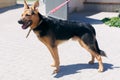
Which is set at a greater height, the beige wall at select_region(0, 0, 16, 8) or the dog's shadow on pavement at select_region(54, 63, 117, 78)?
the dog's shadow on pavement at select_region(54, 63, 117, 78)

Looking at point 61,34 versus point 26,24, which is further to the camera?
point 61,34

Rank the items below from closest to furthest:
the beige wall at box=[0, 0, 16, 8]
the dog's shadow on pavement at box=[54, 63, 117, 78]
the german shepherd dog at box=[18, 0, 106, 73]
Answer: the german shepherd dog at box=[18, 0, 106, 73]
the dog's shadow on pavement at box=[54, 63, 117, 78]
the beige wall at box=[0, 0, 16, 8]

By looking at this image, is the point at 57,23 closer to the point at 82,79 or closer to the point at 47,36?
the point at 47,36

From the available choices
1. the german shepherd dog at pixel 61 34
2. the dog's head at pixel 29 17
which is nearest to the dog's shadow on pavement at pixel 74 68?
the german shepherd dog at pixel 61 34

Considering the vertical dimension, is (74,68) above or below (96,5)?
above

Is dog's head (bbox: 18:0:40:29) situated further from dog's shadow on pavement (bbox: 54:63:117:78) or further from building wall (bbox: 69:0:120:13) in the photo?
building wall (bbox: 69:0:120:13)

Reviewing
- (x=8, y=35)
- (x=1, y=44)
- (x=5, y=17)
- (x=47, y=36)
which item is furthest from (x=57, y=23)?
(x=5, y=17)

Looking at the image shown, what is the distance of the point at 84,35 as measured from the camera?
7.18 m

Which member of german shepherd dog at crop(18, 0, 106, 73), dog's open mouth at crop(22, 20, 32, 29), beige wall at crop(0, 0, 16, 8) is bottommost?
beige wall at crop(0, 0, 16, 8)

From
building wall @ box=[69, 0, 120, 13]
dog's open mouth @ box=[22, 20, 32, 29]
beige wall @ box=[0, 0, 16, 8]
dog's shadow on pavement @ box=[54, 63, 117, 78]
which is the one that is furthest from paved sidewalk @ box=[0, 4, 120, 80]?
A: beige wall @ box=[0, 0, 16, 8]

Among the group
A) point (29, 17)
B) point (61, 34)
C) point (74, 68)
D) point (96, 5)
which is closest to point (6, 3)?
point (96, 5)

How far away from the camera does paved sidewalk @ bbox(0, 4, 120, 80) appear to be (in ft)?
23.3

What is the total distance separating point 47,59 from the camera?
8383mm

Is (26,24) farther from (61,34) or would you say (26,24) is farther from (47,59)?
(47,59)
